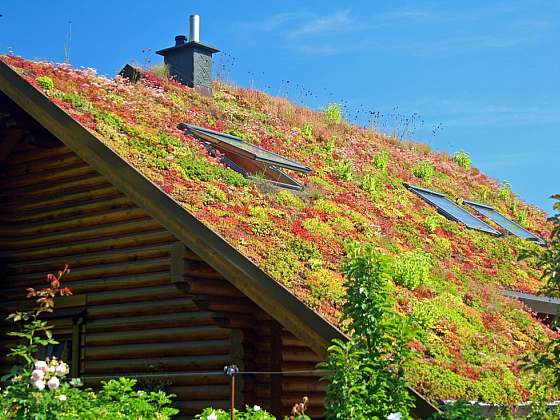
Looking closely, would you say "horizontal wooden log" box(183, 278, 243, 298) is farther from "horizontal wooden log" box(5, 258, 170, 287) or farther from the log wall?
"horizontal wooden log" box(5, 258, 170, 287)

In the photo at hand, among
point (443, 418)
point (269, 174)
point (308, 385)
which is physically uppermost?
point (269, 174)

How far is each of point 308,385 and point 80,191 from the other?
4.94m

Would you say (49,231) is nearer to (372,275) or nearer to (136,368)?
(136,368)

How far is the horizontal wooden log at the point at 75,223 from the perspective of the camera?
1352 cm

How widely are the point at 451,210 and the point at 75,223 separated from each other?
27.1 feet

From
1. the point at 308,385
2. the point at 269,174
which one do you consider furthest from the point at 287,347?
the point at 269,174

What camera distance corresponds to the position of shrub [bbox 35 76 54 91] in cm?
1388

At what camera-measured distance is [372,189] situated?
57.4 feet

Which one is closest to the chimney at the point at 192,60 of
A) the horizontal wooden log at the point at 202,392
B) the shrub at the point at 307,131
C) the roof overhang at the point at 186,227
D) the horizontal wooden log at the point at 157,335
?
the shrub at the point at 307,131

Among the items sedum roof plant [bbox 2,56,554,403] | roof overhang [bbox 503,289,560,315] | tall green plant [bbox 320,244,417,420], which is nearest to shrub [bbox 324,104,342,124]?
sedum roof plant [bbox 2,56,554,403]

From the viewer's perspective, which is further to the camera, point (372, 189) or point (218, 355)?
point (372, 189)

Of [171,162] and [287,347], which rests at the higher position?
[171,162]

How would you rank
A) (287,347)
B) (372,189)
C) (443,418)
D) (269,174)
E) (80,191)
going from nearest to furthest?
(443,418) < (287,347) < (80,191) < (269,174) < (372,189)

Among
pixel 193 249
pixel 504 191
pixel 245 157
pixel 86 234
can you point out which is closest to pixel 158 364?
pixel 86 234
